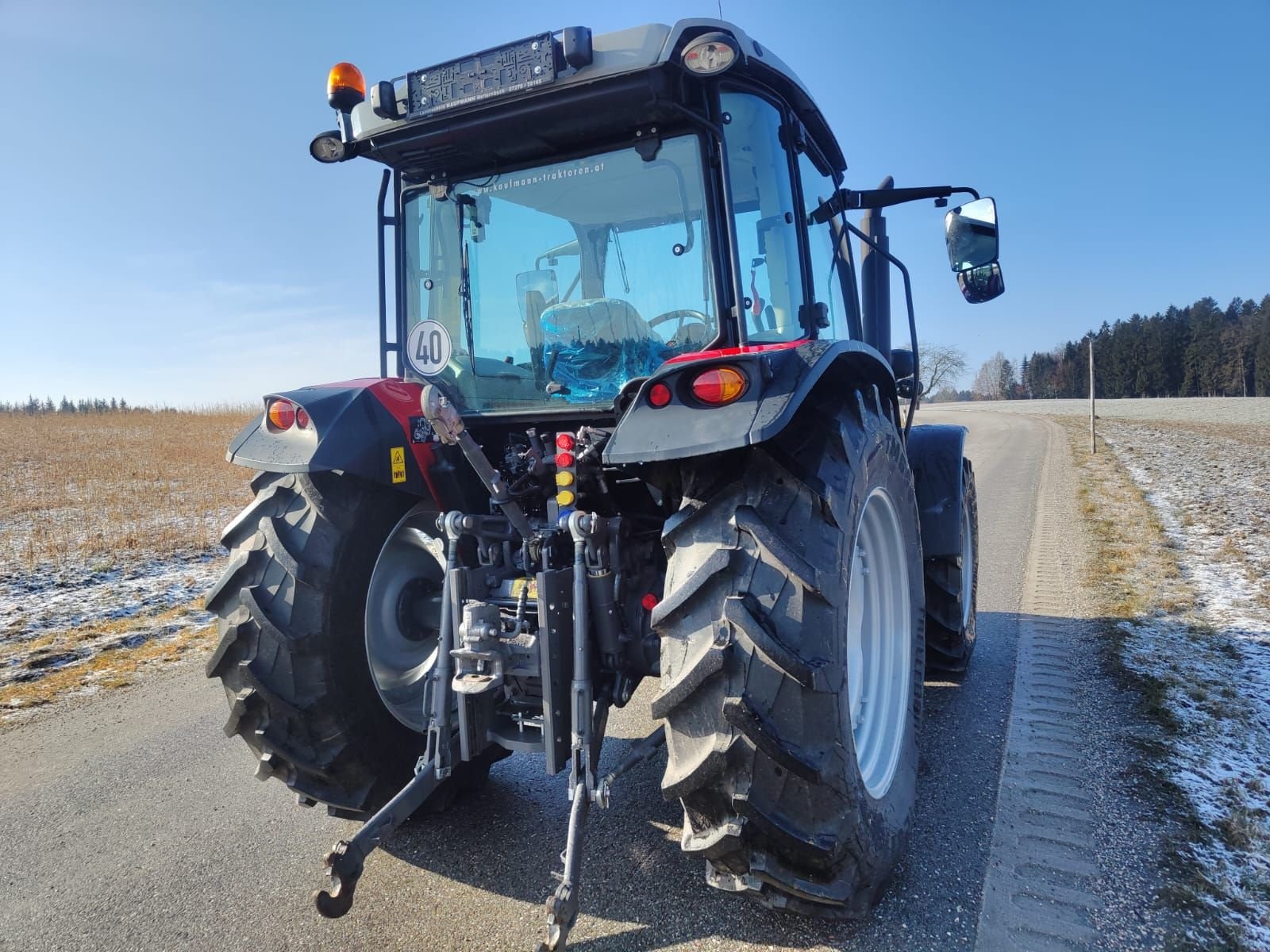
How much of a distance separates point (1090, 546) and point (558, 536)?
6662 mm

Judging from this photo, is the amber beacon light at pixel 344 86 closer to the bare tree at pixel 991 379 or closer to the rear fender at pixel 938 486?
the rear fender at pixel 938 486

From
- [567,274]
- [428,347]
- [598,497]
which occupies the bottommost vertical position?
[598,497]

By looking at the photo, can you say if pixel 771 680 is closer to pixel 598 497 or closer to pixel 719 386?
pixel 719 386

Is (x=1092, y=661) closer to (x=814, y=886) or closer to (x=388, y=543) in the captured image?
(x=814, y=886)

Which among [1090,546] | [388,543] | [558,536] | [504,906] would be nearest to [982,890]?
[504,906]

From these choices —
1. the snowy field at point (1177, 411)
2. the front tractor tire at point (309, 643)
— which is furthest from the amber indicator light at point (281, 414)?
the snowy field at point (1177, 411)

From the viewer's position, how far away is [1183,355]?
217ft

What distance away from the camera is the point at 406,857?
2.52 meters

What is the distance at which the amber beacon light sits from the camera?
103 inches

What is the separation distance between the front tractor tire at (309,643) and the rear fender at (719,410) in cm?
114

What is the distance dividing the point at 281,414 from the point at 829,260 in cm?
226

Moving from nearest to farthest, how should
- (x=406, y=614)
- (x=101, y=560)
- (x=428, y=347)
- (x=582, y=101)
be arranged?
(x=582, y=101) < (x=406, y=614) < (x=428, y=347) < (x=101, y=560)

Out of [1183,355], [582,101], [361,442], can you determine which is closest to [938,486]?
[582,101]

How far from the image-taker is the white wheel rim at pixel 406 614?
265 centimetres
